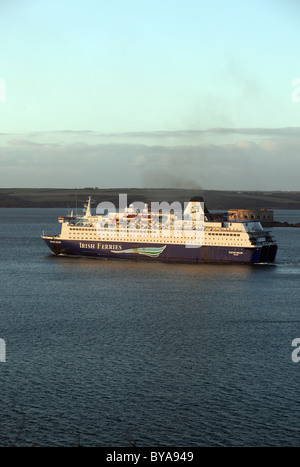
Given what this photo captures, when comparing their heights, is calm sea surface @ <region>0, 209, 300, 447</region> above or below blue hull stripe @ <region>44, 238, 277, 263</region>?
below

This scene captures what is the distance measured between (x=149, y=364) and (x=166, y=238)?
3338 cm

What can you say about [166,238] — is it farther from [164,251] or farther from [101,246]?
[101,246]

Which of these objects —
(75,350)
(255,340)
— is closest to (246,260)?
(255,340)

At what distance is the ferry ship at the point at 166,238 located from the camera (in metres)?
56.1

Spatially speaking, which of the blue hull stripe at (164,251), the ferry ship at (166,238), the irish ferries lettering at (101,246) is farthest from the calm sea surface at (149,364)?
the irish ferries lettering at (101,246)

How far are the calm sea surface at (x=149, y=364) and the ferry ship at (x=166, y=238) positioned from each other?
34.1 feet

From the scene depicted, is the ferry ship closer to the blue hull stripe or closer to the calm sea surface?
the blue hull stripe

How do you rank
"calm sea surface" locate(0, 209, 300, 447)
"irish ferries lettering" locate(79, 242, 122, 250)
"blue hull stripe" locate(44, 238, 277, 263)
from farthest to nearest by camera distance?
"irish ferries lettering" locate(79, 242, 122, 250)
"blue hull stripe" locate(44, 238, 277, 263)
"calm sea surface" locate(0, 209, 300, 447)

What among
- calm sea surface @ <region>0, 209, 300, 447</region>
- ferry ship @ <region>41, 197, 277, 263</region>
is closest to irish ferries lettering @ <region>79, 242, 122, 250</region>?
ferry ship @ <region>41, 197, 277, 263</region>

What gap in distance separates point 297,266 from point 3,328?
33192mm

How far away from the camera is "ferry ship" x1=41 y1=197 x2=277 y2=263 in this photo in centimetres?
5606

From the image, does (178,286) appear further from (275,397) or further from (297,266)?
(275,397)

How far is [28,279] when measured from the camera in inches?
1882

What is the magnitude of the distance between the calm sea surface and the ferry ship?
10379mm
